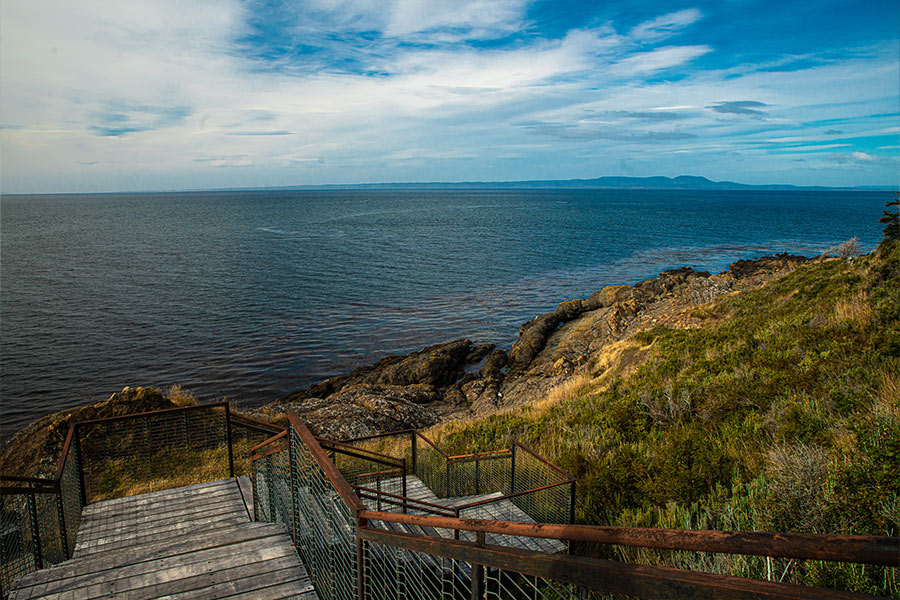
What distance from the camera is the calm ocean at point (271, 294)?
2433 centimetres

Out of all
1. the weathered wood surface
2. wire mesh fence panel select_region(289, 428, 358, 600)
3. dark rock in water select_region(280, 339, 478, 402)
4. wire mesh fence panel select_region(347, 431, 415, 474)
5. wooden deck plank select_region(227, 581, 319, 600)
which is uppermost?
wire mesh fence panel select_region(289, 428, 358, 600)

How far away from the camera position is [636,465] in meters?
8.09

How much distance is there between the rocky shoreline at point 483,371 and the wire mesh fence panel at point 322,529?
1022cm

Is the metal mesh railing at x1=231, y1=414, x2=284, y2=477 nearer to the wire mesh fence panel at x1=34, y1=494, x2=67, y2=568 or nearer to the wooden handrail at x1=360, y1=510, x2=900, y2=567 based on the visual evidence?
the wire mesh fence panel at x1=34, y1=494, x2=67, y2=568

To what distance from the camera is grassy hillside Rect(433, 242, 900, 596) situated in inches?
188

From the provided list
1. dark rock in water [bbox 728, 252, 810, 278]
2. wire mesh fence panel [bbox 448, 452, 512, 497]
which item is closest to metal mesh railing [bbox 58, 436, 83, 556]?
wire mesh fence panel [bbox 448, 452, 512, 497]

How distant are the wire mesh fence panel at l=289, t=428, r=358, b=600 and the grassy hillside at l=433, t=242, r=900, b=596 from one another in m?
3.03

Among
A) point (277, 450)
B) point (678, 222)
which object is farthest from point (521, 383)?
point (678, 222)

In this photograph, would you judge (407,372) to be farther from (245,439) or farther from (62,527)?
(62,527)

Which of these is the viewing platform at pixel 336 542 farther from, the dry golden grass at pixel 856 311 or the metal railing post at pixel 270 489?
the dry golden grass at pixel 856 311

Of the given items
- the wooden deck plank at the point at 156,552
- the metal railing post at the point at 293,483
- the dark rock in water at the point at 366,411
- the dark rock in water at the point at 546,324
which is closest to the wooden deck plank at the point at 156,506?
the wooden deck plank at the point at 156,552

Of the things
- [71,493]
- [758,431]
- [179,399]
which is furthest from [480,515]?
[179,399]

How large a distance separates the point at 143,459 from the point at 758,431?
14147 mm

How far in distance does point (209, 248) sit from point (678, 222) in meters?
77.9
